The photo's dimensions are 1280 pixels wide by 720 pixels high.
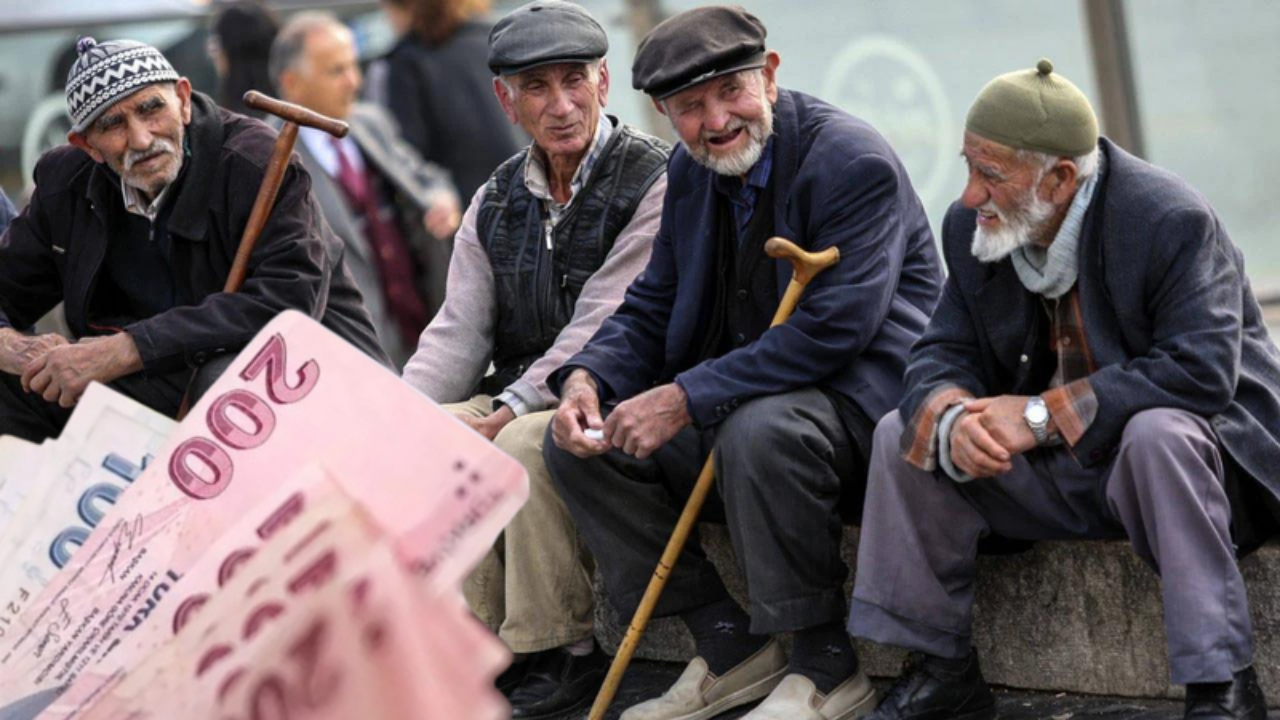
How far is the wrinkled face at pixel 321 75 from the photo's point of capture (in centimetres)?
727

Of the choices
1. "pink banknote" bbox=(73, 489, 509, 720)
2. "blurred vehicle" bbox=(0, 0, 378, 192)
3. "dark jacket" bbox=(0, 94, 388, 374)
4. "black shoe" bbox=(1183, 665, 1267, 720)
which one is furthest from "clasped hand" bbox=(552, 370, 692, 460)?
"blurred vehicle" bbox=(0, 0, 378, 192)

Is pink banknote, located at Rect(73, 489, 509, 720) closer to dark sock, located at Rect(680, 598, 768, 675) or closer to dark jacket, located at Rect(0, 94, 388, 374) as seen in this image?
dark sock, located at Rect(680, 598, 768, 675)

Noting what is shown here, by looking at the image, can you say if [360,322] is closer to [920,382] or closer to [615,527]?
[615,527]

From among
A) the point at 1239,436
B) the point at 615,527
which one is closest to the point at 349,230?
the point at 615,527

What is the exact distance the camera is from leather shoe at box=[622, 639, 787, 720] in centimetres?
449

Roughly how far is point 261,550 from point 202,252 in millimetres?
2640

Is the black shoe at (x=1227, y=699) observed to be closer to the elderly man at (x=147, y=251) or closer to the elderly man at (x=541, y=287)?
the elderly man at (x=541, y=287)

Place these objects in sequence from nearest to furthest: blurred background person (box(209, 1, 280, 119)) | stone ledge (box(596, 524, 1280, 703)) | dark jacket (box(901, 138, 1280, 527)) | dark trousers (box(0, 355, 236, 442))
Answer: dark jacket (box(901, 138, 1280, 527))
stone ledge (box(596, 524, 1280, 703))
dark trousers (box(0, 355, 236, 442))
blurred background person (box(209, 1, 280, 119))

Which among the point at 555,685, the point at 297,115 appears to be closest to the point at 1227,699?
the point at 555,685

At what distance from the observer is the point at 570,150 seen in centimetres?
497

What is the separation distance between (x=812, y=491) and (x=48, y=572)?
5.10 feet

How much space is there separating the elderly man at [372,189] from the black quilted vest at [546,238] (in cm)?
211

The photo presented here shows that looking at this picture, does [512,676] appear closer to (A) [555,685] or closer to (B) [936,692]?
(A) [555,685]
